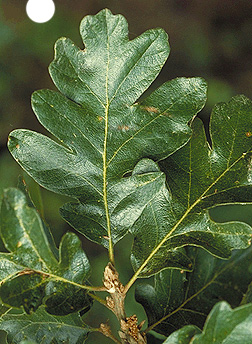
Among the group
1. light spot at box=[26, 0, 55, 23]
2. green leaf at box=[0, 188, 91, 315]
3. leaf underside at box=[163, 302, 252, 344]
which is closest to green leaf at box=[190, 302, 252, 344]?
leaf underside at box=[163, 302, 252, 344]

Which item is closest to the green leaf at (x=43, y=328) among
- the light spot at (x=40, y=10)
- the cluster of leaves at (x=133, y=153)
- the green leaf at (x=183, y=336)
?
the cluster of leaves at (x=133, y=153)

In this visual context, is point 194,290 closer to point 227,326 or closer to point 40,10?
point 227,326

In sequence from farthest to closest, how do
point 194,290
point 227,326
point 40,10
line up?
1. point 40,10
2. point 194,290
3. point 227,326

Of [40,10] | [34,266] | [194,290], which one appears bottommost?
[194,290]

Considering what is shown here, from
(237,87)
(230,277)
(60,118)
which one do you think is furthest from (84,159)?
(237,87)

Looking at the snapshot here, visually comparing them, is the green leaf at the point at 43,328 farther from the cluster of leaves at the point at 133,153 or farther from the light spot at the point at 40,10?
the light spot at the point at 40,10

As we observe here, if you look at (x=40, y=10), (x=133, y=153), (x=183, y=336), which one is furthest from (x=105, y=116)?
(x=40, y=10)

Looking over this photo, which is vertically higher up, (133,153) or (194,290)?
(133,153)

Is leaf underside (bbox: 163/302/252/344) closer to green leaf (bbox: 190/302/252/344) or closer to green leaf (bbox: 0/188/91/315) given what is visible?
green leaf (bbox: 190/302/252/344)
